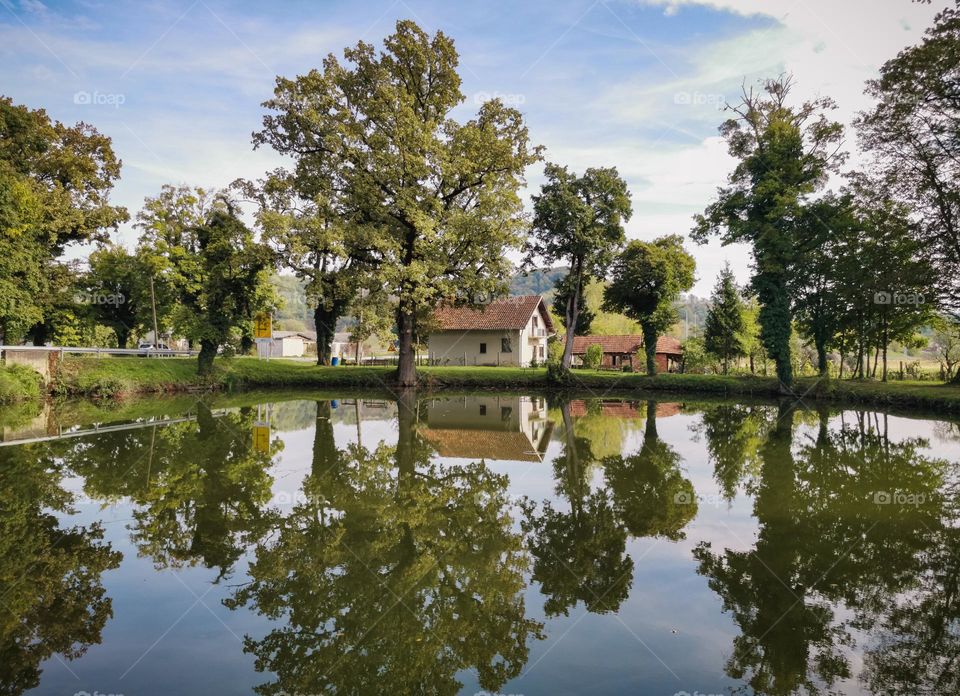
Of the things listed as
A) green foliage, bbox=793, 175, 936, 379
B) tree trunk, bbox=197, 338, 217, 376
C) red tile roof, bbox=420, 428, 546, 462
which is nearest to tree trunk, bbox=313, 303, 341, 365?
tree trunk, bbox=197, 338, 217, 376

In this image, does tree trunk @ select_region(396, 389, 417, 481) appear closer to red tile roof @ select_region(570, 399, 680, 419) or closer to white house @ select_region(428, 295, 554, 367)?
red tile roof @ select_region(570, 399, 680, 419)

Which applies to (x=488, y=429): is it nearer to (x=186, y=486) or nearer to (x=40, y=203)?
(x=186, y=486)

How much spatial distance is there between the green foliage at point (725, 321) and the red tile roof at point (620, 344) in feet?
38.5

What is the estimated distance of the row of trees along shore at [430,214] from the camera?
86.1 ft

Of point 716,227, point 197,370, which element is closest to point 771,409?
point 716,227

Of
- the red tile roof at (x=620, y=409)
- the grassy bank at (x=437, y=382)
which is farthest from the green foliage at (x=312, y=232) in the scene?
the red tile roof at (x=620, y=409)

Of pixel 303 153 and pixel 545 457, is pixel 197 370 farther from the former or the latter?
pixel 545 457

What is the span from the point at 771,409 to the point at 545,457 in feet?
50.9

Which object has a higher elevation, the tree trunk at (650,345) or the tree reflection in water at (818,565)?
the tree trunk at (650,345)

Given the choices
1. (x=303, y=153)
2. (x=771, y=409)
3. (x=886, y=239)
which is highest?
(x=303, y=153)

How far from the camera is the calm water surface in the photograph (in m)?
3.90

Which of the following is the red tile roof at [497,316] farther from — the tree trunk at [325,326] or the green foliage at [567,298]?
the tree trunk at [325,326]

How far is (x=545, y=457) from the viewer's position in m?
11.8

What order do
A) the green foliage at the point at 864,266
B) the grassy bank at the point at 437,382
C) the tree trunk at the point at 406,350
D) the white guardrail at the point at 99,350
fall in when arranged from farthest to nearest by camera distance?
the tree trunk at the point at 406,350 → the grassy bank at the point at 437,382 → the green foliage at the point at 864,266 → the white guardrail at the point at 99,350
